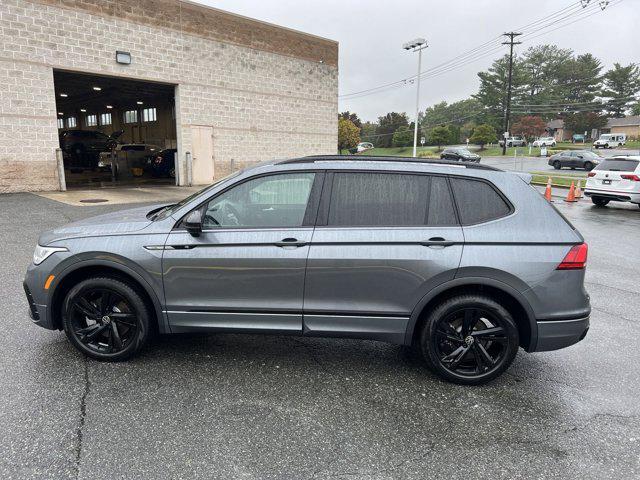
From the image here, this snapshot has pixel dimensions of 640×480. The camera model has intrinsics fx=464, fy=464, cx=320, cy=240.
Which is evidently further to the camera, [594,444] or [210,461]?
[594,444]

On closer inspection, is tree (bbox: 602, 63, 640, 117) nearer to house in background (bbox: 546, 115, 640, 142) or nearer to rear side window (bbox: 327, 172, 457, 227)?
house in background (bbox: 546, 115, 640, 142)

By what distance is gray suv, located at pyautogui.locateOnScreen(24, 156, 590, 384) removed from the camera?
11.4ft

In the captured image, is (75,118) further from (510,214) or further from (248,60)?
(510,214)

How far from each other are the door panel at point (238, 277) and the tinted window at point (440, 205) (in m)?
0.95

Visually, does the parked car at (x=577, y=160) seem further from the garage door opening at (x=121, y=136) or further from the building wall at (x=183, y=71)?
the garage door opening at (x=121, y=136)

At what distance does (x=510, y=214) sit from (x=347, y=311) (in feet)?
4.78

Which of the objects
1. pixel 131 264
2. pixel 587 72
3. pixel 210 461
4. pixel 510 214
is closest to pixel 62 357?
pixel 131 264

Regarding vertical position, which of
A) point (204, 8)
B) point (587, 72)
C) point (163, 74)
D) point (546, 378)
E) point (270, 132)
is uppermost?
point (587, 72)

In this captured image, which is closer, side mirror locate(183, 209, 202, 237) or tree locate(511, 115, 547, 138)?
side mirror locate(183, 209, 202, 237)

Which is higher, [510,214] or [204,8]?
[204,8]

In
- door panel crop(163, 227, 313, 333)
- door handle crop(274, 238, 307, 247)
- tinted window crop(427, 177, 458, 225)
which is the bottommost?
door panel crop(163, 227, 313, 333)

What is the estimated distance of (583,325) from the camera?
3508 mm

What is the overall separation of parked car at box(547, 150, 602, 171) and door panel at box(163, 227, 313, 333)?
38974mm

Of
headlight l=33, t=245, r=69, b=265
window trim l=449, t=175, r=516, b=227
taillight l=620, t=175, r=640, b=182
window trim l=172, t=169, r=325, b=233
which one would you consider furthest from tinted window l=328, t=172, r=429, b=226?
taillight l=620, t=175, r=640, b=182
